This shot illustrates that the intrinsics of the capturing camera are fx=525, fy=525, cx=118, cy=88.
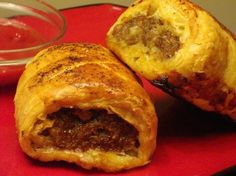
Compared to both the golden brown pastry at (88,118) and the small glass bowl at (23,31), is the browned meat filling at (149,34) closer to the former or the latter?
the golden brown pastry at (88,118)

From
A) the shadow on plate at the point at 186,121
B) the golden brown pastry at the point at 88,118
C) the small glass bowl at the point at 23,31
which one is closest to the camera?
the golden brown pastry at the point at 88,118

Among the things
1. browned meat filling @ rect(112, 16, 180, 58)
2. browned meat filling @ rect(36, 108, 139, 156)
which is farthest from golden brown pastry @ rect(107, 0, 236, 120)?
browned meat filling @ rect(36, 108, 139, 156)

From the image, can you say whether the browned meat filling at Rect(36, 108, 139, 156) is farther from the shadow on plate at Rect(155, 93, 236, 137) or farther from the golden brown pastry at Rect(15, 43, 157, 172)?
the shadow on plate at Rect(155, 93, 236, 137)

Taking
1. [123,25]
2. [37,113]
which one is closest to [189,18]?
[123,25]

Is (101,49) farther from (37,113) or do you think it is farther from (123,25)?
(37,113)

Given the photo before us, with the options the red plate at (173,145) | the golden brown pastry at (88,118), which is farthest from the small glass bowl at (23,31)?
the golden brown pastry at (88,118)

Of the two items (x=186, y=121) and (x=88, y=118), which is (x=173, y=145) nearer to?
(x=186, y=121)
